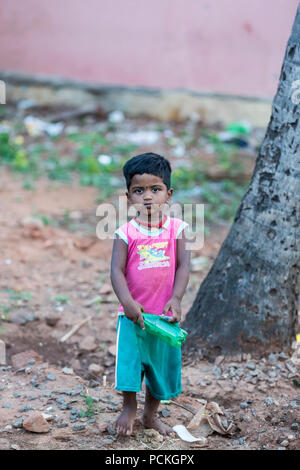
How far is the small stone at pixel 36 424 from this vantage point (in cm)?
259

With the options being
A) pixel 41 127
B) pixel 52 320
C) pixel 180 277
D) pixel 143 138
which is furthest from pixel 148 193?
pixel 41 127

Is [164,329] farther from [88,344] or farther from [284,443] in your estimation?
[88,344]

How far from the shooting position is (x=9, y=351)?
3473mm

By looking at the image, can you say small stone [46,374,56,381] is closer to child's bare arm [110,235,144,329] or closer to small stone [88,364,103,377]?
small stone [88,364,103,377]

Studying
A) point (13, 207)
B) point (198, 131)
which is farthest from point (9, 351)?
point (198, 131)

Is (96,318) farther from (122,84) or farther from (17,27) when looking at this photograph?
(17,27)

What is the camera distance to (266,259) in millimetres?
3217

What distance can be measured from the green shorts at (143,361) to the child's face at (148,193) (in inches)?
19.4

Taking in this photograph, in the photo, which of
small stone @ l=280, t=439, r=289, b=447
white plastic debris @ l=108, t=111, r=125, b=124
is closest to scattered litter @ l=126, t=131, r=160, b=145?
white plastic debris @ l=108, t=111, r=125, b=124

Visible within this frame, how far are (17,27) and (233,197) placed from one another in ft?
17.1

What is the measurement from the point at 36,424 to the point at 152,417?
54cm

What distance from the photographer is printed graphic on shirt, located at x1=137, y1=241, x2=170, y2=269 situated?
2498mm

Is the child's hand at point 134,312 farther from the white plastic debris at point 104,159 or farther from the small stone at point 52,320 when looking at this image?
the white plastic debris at point 104,159

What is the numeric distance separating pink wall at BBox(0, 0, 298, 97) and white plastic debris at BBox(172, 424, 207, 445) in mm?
6377
